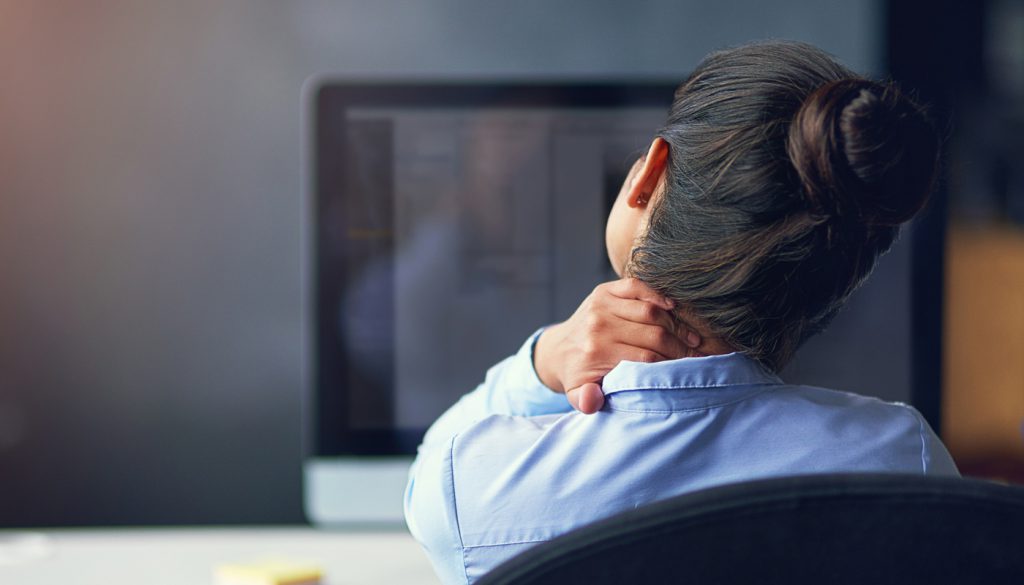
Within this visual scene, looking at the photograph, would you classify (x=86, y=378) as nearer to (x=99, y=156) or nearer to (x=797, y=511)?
(x=99, y=156)

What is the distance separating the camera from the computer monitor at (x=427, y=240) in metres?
1.04

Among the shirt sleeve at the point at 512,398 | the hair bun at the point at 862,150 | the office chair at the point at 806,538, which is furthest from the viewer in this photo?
the shirt sleeve at the point at 512,398

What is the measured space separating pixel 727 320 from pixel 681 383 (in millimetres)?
56

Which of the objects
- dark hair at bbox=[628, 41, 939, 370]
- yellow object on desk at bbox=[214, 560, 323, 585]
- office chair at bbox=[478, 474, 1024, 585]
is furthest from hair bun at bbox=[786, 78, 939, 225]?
yellow object on desk at bbox=[214, 560, 323, 585]

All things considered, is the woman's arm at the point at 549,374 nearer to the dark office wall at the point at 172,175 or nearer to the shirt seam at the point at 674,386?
the shirt seam at the point at 674,386

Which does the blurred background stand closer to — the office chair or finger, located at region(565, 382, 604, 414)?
finger, located at region(565, 382, 604, 414)

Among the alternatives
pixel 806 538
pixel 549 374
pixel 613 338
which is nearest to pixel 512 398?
pixel 549 374

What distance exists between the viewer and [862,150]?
0.49m

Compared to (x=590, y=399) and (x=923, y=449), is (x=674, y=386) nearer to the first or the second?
(x=590, y=399)

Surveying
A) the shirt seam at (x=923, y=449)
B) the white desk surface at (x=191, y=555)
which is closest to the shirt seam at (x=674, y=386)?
the shirt seam at (x=923, y=449)

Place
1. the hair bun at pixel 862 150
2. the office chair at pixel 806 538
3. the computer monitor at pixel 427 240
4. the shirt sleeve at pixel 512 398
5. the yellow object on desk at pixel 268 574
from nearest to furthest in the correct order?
1. the office chair at pixel 806 538
2. the hair bun at pixel 862 150
3. the shirt sleeve at pixel 512 398
4. the yellow object on desk at pixel 268 574
5. the computer monitor at pixel 427 240

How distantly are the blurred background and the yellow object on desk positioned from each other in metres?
0.47

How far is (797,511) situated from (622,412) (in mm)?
269

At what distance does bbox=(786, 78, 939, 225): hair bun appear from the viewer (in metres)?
0.49
